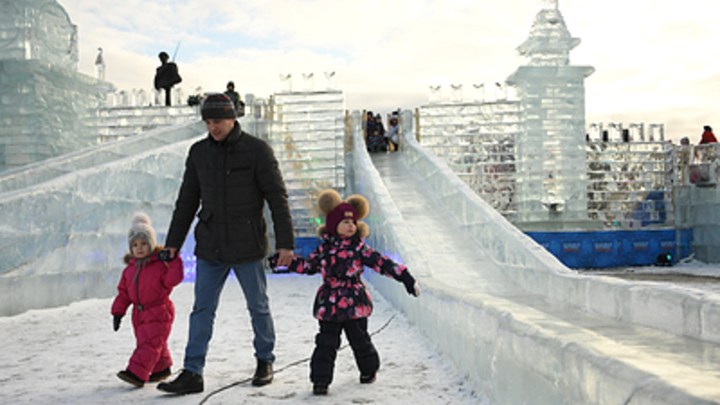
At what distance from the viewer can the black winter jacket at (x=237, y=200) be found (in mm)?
3490

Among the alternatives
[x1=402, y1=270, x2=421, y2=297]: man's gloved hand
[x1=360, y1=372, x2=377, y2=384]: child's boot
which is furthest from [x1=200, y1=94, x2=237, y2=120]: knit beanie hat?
[x1=360, y1=372, x2=377, y2=384]: child's boot

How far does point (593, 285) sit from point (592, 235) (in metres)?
12.6

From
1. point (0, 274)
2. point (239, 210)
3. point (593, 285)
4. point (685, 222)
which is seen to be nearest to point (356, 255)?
point (239, 210)

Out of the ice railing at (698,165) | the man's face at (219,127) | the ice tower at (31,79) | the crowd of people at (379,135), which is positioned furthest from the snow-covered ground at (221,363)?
the ice railing at (698,165)

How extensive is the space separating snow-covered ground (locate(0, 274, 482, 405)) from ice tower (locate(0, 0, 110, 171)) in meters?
10.2

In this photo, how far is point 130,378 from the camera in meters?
3.49

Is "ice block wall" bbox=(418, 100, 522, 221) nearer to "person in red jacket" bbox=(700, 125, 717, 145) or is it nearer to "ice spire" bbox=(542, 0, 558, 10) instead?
"ice spire" bbox=(542, 0, 558, 10)

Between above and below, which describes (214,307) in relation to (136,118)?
Answer: below

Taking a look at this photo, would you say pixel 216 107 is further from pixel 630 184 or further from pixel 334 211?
pixel 630 184

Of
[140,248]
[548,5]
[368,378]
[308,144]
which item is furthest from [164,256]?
[548,5]

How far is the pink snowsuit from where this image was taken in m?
3.64

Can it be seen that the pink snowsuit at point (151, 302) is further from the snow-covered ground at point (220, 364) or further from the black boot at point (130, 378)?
the snow-covered ground at point (220, 364)

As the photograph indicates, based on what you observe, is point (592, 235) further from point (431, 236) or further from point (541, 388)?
point (541, 388)

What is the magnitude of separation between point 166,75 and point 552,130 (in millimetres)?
12057
